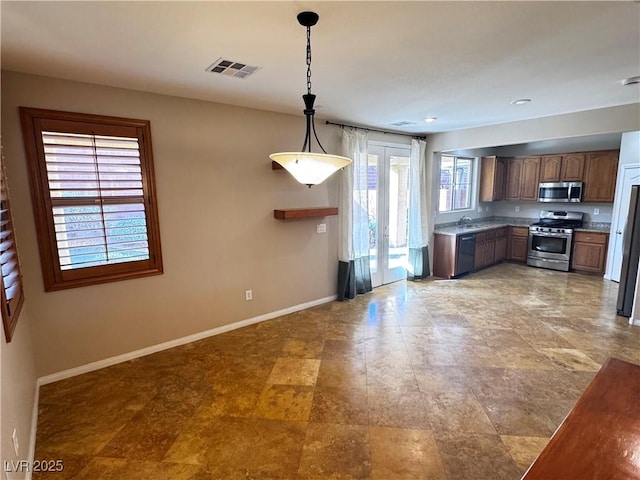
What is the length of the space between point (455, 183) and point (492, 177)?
0.96m

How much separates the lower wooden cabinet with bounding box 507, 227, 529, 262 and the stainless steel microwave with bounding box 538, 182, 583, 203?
735 millimetres

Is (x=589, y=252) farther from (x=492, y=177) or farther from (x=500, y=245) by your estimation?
(x=492, y=177)

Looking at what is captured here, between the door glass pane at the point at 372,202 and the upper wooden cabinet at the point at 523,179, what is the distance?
3847mm

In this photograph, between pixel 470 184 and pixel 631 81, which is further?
pixel 470 184

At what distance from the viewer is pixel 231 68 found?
95.9 inches

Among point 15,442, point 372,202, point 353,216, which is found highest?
point 372,202

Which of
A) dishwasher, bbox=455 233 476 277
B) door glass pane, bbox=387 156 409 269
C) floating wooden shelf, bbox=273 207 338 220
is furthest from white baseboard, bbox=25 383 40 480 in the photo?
dishwasher, bbox=455 233 476 277

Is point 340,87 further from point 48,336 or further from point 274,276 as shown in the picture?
point 48,336

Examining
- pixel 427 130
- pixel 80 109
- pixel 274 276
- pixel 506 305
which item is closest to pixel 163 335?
pixel 274 276

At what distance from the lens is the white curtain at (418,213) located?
17.7ft

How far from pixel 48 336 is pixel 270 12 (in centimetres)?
309

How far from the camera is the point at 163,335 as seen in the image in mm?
3322

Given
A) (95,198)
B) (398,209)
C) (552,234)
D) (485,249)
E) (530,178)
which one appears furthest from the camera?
(530,178)

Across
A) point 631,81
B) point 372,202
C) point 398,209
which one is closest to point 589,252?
point 398,209
